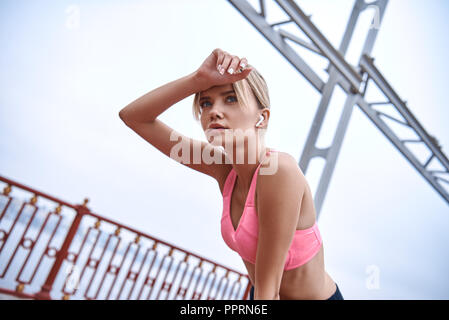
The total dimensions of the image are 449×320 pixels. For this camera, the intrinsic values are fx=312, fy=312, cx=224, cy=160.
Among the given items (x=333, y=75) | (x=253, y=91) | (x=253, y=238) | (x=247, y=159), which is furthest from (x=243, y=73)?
(x=333, y=75)

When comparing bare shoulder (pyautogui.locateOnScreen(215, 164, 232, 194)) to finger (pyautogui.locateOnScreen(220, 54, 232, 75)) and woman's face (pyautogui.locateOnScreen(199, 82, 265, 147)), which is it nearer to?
woman's face (pyautogui.locateOnScreen(199, 82, 265, 147))

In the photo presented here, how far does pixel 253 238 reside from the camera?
2.32 feet

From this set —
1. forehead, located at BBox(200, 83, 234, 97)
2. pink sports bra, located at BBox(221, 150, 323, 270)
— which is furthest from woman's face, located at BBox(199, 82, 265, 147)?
pink sports bra, located at BBox(221, 150, 323, 270)

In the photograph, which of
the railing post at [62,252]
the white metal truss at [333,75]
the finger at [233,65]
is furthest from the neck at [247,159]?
the railing post at [62,252]

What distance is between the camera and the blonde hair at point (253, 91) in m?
0.78

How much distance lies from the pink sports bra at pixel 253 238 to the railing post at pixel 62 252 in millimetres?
3101

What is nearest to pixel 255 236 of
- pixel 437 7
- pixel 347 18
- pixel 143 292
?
pixel 143 292

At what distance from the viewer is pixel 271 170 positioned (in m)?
0.68

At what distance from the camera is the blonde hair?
778 millimetres

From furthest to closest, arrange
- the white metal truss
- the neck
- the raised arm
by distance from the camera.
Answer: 1. the white metal truss
2. the neck
3. the raised arm

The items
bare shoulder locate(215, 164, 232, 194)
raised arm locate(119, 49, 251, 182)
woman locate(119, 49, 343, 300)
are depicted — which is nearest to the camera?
woman locate(119, 49, 343, 300)

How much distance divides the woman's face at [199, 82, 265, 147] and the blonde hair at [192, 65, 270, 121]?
0.01 m

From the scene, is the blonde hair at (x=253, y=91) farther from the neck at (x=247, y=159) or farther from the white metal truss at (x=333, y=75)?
the white metal truss at (x=333, y=75)
